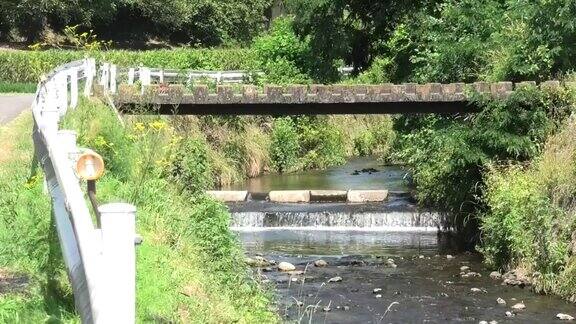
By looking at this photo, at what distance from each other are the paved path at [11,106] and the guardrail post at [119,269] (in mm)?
16009

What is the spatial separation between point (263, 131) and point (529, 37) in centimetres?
1366

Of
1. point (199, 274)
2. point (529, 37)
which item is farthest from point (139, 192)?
point (529, 37)

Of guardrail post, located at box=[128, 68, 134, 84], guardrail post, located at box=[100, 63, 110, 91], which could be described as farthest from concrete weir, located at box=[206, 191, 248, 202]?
guardrail post, located at box=[100, 63, 110, 91]

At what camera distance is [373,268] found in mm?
19406

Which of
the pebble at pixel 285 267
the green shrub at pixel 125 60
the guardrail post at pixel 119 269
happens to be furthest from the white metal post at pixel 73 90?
the green shrub at pixel 125 60

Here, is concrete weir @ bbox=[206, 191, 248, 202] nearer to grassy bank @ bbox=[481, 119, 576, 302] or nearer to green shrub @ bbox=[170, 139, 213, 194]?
grassy bank @ bbox=[481, 119, 576, 302]

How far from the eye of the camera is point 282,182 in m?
31.9

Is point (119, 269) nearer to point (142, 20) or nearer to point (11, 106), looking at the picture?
point (11, 106)

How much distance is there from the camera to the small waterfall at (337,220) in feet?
77.3

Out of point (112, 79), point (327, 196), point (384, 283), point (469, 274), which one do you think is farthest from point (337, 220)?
A: point (112, 79)

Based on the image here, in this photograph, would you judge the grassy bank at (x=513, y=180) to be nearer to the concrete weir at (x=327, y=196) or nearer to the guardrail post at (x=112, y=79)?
the concrete weir at (x=327, y=196)

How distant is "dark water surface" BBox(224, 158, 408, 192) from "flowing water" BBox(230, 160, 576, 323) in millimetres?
642

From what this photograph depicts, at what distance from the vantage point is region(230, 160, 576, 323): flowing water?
15.4 m

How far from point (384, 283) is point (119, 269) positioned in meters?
14.3
